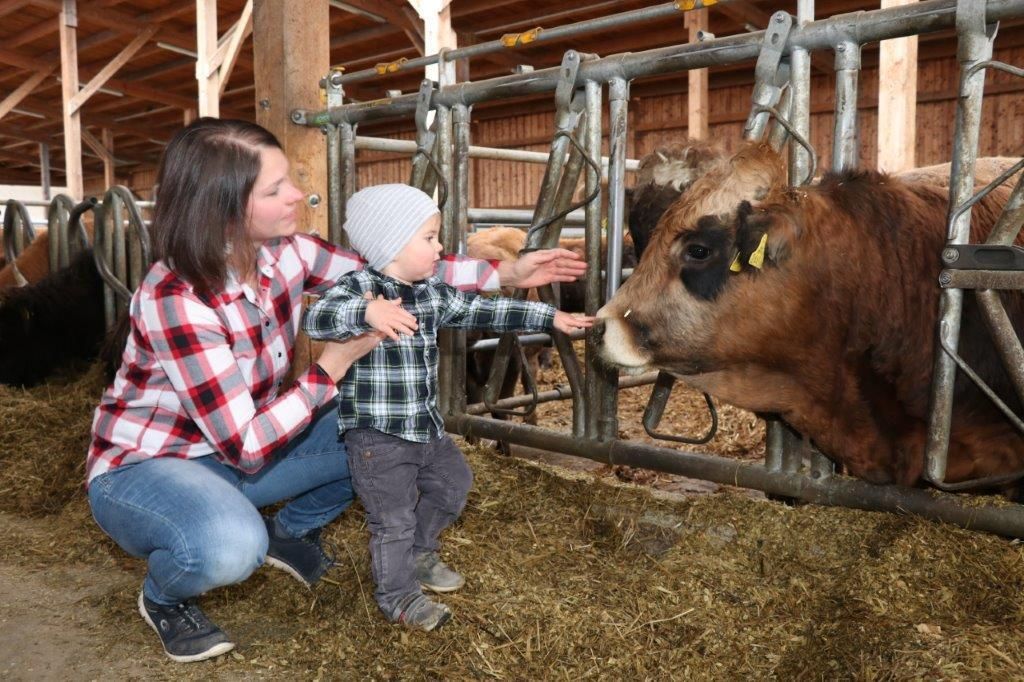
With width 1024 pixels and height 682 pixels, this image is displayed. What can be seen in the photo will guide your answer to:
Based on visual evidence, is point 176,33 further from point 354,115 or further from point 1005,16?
point 1005,16

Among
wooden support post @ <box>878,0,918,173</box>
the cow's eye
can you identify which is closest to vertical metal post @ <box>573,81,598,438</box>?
the cow's eye

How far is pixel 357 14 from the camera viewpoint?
40.3 ft

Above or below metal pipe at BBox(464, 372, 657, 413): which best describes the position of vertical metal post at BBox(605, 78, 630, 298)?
above

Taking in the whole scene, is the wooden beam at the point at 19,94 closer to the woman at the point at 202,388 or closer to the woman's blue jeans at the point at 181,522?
the woman at the point at 202,388

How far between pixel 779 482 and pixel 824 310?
24.5 inches

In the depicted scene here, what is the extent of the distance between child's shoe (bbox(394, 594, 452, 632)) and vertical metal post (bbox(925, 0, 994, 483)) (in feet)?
4.31

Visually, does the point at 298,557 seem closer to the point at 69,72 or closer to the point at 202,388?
the point at 202,388

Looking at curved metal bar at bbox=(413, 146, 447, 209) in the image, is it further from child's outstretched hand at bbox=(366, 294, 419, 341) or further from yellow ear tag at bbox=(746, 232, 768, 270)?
yellow ear tag at bbox=(746, 232, 768, 270)

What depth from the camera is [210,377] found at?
222 centimetres

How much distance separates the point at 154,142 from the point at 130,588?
26.0m

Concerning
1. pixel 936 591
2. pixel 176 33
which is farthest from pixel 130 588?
pixel 176 33

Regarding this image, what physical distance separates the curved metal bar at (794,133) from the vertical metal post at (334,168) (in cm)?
197

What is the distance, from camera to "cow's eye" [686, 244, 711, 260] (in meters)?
2.36

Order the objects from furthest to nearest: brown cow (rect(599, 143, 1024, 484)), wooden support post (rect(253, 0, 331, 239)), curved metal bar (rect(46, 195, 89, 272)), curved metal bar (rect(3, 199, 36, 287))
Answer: curved metal bar (rect(3, 199, 36, 287)), curved metal bar (rect(46, 195, 89, 272)), wooden support post (rect(253, 0, 331, 239)), brown cow (rect(599, 143, 1024, 484))
